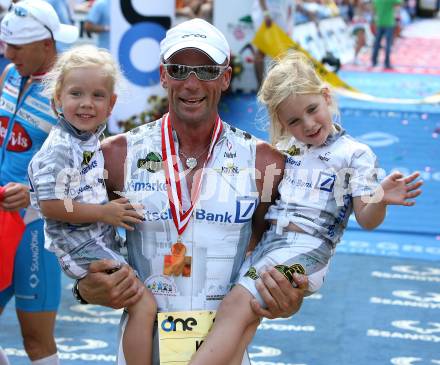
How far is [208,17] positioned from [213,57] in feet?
34.1

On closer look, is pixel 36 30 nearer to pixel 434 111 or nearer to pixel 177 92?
pixel 177 92

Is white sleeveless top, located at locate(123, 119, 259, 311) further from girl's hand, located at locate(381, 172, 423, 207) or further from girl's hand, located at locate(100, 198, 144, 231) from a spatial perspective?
girl's hand, located at locate(381, 172, 423, 207)

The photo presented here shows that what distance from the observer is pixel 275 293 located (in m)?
3.09

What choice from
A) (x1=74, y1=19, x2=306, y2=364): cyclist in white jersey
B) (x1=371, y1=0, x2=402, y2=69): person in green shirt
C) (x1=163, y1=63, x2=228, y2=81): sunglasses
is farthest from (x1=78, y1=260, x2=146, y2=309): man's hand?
(x1=371, y1=0, x2=402, y2=69): person in green shirt

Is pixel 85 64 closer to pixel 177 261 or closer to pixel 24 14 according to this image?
pixel 177 261

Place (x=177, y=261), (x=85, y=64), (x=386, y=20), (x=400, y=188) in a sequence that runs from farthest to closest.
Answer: (x=386, y=20), (x=85, y=64), (x=177, y=261), (x=400, y=188)

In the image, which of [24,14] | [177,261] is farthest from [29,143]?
[177,261]

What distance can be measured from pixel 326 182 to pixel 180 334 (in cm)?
75

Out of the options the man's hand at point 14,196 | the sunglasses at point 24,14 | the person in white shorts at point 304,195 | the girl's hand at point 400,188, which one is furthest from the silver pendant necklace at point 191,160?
the sunglasses at point 24,14

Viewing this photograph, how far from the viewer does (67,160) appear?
3160 millimetres

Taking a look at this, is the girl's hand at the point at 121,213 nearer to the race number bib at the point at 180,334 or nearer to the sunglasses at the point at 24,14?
the race number bib at the point at 180,334

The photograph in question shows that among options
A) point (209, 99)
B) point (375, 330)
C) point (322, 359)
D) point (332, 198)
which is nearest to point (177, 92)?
point (209, 99)

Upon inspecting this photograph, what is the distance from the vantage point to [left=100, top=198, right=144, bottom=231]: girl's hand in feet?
10.2

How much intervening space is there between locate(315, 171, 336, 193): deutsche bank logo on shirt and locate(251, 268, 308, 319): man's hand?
0.35 metres
